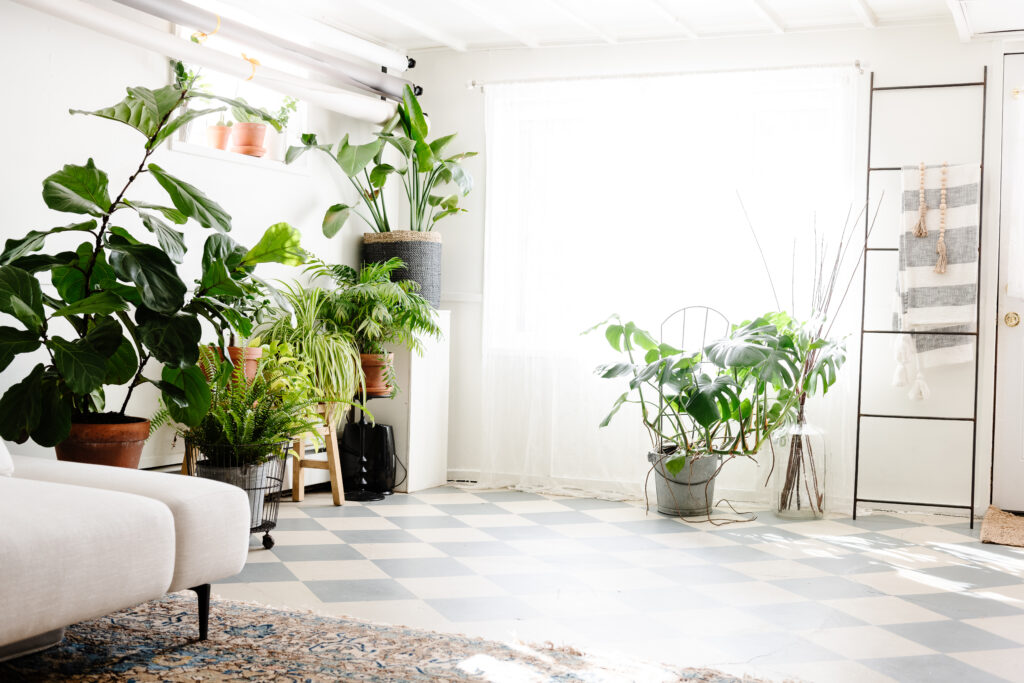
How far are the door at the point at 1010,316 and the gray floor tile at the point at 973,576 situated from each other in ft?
3.66

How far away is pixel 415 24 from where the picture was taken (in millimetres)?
4879

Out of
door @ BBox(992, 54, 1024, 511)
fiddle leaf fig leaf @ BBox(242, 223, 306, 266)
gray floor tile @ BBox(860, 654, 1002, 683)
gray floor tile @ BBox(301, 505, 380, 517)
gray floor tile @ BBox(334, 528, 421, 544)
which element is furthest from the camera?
door @ BBox(992, 54, 1024, 511)

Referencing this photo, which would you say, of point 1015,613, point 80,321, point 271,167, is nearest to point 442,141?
point 271,167

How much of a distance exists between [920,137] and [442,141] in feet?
7.76

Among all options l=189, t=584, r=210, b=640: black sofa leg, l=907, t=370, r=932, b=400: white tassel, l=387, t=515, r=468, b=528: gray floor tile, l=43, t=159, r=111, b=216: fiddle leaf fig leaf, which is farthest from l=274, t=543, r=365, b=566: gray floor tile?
l=907, t=370, r=932, b=400: white tassel

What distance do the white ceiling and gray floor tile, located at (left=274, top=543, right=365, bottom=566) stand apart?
7.97ft

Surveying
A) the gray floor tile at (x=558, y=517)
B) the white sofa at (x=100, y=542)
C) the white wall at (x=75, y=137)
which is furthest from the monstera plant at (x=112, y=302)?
the gray floor tile at (x=558, y=517)

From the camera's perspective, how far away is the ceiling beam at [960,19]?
4070 millimetres

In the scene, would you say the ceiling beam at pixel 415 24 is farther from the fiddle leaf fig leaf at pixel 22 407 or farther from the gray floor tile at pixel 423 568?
the gray floor tile at pixel 423 568

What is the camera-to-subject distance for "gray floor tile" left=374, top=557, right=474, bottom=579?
135 inches

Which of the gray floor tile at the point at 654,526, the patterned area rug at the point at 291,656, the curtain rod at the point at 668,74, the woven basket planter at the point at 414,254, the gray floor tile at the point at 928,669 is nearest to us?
the patterned area rug at the point at 291,656

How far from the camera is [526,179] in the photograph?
5277mm

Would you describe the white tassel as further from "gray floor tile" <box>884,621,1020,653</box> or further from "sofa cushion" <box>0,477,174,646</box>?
"sofa cushion" <box>0,477,174,646</box>

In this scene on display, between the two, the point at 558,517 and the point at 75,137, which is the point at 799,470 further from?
the point at 75,137
